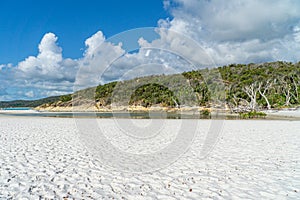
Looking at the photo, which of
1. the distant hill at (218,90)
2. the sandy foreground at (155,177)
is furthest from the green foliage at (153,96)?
the sandy foreground at (155,177)

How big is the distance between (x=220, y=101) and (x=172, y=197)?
55.7m

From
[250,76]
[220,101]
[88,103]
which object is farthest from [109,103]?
[250,76]

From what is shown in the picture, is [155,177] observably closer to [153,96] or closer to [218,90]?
[218,90]

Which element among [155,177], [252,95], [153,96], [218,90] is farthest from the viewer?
[153,96]

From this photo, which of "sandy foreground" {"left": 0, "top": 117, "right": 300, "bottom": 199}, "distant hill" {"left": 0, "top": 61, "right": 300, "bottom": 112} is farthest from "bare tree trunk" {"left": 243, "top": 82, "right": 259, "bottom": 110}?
"sandy foreground" {"left": 0, "top": 117, "right": 300, "bottom": 199}

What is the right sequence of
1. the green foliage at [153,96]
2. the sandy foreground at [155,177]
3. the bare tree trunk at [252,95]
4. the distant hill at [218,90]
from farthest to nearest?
the green foliage at [153,96] < the distant hill at [218,90] < the bare tree trunk at [252,95] < the sandy foreground at [155,177]

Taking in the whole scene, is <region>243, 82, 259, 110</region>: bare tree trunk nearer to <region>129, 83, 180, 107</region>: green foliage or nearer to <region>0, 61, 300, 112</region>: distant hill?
<region>0, 61, 300, 112</region>: distant hill

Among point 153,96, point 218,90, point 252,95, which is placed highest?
point 218,90

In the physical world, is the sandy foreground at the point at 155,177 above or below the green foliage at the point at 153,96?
below

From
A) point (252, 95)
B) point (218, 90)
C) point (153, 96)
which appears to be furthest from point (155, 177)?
point (153, 96)

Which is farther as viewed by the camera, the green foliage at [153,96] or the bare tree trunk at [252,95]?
the green foliage at [153,96]

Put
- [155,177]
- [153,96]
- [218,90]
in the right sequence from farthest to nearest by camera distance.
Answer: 1. [153,96]
2. [218,90]
3. [155,177]

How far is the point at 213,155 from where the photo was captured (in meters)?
7.69

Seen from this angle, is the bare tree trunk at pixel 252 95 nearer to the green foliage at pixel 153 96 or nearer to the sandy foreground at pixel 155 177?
the green foliage at pixel 153 96
